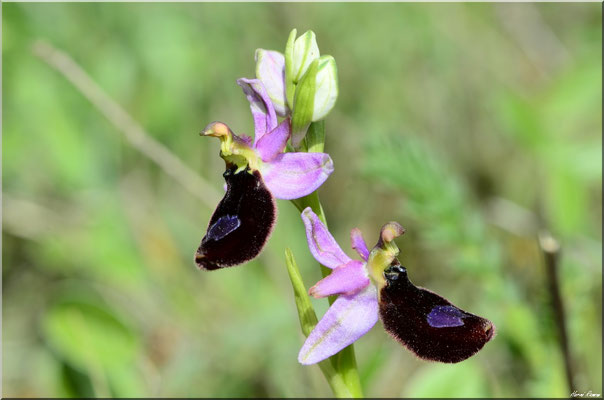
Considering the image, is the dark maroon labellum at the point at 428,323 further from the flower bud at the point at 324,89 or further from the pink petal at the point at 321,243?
the flower bud at the point at 324,89

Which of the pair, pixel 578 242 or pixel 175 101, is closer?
pixel 578 242

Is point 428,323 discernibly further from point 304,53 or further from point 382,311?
point 304,53

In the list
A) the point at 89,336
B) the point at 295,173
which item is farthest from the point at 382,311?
the point at 89,336

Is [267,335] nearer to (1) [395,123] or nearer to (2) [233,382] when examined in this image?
(2) [233,382]

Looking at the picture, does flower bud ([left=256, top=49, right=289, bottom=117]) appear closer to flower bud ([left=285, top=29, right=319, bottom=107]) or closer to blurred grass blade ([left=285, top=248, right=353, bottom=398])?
flower bud ([left=285, top=29, right=319, bottom=107])

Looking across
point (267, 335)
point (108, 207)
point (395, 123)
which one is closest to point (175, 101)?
point (108, 207)

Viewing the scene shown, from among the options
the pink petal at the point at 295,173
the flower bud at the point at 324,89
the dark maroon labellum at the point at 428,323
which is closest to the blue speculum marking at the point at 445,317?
the dark maroon labellum at the point at 428,323
